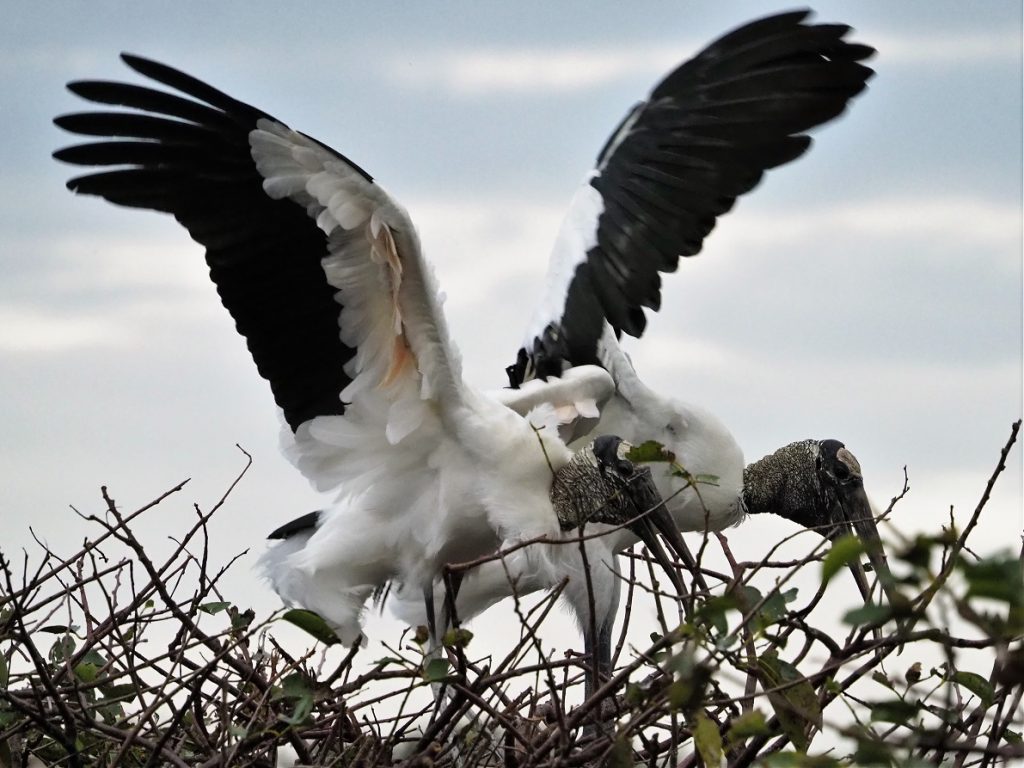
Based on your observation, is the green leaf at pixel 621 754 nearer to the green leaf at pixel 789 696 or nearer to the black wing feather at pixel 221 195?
the green leaf at pixel 789 696

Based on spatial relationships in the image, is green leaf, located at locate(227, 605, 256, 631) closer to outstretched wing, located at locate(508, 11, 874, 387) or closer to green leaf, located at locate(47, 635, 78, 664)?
green leaf, located at locate(47, 635, 78, 664)

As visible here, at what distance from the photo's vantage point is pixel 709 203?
5805mm

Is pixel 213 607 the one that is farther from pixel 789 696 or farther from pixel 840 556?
pixel 840 556

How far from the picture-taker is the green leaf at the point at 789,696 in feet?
8.36

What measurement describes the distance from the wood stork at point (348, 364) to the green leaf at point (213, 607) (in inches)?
41.0

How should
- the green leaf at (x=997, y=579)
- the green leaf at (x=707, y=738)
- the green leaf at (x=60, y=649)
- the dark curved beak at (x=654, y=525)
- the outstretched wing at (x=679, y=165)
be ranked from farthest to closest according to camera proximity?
the outstretched wing at (x=679, y=165), the dark curved beak at (x=654, y=525), the green leaf at (x=60, y=649), the green leaf at (x=707, y=738), the green leaf at (x=997, y=579)

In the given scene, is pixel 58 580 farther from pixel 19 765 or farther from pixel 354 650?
pixel 354 650

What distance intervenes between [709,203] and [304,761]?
3.33 meters

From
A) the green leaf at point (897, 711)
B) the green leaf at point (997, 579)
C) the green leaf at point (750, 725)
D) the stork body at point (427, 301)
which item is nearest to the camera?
the green leaf at point (997, 579)

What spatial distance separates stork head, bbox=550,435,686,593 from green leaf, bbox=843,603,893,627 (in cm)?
318

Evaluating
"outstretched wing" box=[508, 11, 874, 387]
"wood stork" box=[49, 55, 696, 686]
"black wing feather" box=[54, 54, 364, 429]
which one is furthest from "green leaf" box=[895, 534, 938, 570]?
"outstretched wing" box=[508, 11, 874, 387]

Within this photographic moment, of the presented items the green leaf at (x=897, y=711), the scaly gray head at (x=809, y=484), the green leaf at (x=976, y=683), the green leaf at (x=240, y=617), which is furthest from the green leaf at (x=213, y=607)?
the scaly gray head at (x=809, y=484)

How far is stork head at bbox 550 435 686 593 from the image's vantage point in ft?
15.7

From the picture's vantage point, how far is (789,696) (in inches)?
105
